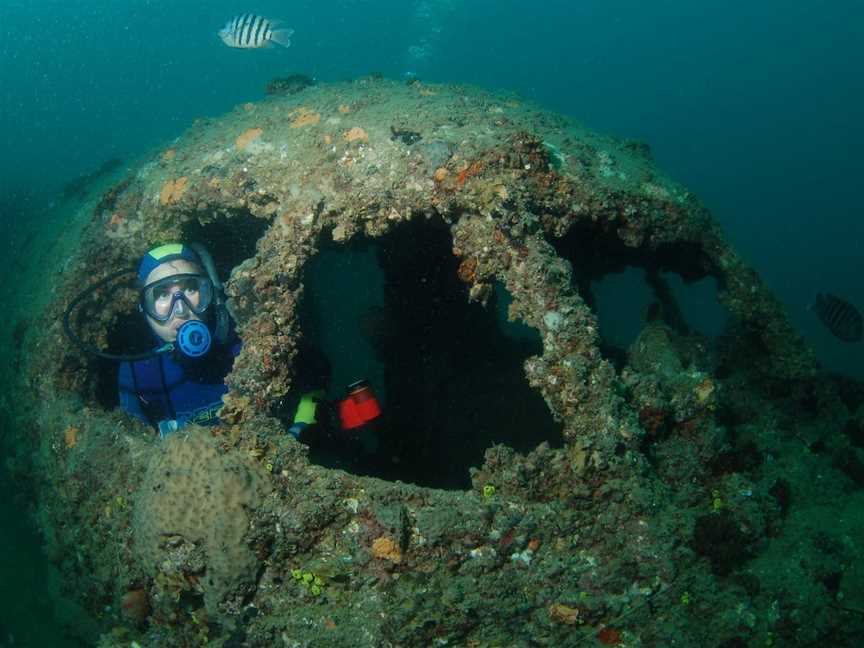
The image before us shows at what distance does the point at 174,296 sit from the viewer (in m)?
5.43

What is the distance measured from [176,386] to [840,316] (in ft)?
26.7

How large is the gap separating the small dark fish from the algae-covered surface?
1802 mm

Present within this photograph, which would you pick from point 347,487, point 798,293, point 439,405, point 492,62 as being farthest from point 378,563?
point 492,62

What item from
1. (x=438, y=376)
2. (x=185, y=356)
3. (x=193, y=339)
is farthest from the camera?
(x=438, y=376)

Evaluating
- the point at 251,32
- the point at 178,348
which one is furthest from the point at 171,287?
the point at 251,32

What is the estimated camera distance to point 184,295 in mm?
5496

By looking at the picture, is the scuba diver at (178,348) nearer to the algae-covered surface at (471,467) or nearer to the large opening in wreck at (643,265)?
the algae-covered surface at (471,467)

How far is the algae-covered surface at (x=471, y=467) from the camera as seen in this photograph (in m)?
2.95

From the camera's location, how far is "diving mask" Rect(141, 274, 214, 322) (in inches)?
213

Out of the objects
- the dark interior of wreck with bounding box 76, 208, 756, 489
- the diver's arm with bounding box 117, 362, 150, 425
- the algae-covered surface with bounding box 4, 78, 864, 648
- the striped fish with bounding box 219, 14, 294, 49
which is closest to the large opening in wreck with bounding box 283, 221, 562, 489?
the dark interior of wreck with bounding box 76, 208, 756, 489

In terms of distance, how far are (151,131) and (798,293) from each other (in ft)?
216

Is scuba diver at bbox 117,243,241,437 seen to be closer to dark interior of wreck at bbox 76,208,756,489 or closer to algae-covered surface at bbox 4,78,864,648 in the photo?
algae-covered surface at bbox 4,78,864,648

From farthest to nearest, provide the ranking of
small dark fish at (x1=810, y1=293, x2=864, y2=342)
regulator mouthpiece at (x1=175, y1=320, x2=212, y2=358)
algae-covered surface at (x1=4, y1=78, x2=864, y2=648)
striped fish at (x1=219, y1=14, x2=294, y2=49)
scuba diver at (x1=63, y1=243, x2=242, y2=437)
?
striped fish at (x1=219, y1=14, x2=294, y2=49)
small dark fish at (x1=810, y1=293, x2=864, y2=342)
scuba diver at (x1=63, y1=243, x2=242, y2=437)
regulator mouthpiece at (x1=175, y1=320, x2=212, y2=358)
algae-covered surface at (x1=4, y1=78, x2=864, y2=648)

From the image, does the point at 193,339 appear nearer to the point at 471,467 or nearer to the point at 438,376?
the point at 471,467
